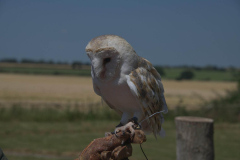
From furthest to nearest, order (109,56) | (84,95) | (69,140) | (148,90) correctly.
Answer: (84,95), (69,140), (148,90), (109,56)

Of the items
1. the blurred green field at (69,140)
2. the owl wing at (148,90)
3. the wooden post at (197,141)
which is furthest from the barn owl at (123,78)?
the blurred green field at (69,140)

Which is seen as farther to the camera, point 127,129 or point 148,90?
point 148,90

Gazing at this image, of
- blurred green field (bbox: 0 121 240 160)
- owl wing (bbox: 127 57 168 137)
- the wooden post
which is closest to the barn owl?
owl wing (bbox: 127 57 168 137)

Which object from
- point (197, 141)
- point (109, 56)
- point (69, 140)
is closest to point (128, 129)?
point (109, 56)

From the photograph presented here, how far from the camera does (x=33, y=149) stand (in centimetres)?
782

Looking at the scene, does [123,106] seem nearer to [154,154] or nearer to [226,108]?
[154,154]

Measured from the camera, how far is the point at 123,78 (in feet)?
8.34

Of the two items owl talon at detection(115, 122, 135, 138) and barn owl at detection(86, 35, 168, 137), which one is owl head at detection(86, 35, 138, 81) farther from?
owl talon at detection(115, 122, 135, 138)

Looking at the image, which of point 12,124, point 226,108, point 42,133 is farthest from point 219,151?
point 12,124

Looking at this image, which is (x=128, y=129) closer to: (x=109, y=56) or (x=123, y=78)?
(x=123, y=78)

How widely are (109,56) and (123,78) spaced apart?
0.26 meters

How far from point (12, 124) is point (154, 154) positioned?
6.31 meters

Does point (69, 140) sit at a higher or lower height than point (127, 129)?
lower

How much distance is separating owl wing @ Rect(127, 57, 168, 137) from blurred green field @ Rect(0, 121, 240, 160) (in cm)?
450
